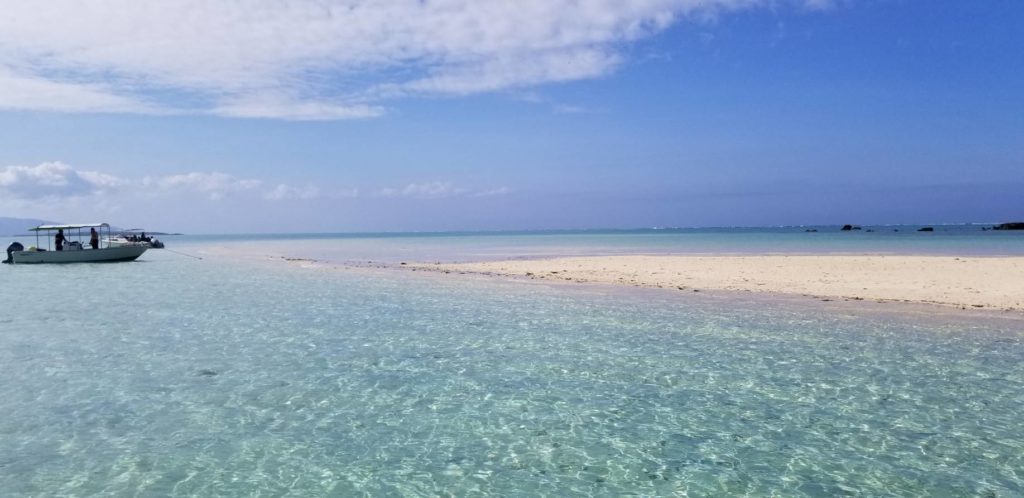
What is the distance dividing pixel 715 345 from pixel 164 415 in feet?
39.5

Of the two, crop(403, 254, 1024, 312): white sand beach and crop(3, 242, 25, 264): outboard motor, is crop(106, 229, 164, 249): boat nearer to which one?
crop(3, 242, 25, 264): outboard motor

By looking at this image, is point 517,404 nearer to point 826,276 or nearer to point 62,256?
point 826,276

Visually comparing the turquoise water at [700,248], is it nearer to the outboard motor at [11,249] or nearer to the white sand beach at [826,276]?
the white sand beach at [826,276]

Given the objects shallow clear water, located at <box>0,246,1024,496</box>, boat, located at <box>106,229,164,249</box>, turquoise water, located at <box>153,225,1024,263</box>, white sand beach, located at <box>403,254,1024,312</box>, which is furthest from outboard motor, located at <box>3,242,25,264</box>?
shallow clear water, located at <box>0,246,1024,496</box>

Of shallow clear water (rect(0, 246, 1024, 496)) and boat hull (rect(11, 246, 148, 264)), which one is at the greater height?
boat hull (rect(11, 246, 148, 264))

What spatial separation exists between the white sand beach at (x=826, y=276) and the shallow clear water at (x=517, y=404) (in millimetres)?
5134

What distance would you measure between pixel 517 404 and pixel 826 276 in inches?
1068

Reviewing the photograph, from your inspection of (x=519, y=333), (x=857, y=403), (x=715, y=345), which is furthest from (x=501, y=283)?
(x=857, y=403)

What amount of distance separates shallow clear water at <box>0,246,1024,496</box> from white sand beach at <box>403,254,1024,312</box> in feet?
16.8

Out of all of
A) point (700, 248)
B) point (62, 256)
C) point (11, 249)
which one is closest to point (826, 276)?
point (700, 248)

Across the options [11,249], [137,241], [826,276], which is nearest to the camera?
[826,276]

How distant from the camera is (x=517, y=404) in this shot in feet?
37.4

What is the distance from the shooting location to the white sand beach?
25.4m

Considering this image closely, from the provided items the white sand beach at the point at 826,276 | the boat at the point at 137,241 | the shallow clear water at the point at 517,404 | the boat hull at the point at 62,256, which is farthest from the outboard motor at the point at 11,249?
the shallow clear water at the point at 517,404
